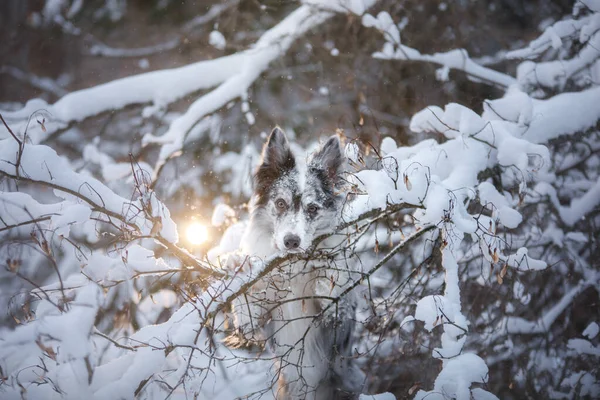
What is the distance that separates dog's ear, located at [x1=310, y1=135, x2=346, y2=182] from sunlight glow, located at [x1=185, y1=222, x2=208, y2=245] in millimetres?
1423

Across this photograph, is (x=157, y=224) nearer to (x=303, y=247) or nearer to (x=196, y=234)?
(x=303, y=247)

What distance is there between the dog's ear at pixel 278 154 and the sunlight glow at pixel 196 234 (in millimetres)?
1035

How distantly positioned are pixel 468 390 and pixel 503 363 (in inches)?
124

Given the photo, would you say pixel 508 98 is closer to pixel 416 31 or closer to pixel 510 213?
pixel 510 213

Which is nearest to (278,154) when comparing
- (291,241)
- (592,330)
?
(291,241)

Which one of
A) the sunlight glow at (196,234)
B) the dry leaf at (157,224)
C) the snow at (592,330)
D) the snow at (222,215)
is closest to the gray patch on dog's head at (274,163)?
the sunlight glow at (196,234)

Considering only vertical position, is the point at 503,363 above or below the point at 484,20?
below

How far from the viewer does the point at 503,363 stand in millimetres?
5492

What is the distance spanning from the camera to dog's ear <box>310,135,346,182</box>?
447 cm

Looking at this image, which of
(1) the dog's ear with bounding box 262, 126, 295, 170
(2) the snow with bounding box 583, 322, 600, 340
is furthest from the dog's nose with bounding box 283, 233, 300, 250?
(2) the snow with bounding box 583, 322, 600, 340

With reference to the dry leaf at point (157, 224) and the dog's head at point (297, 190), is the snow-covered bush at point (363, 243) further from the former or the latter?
the dog's head at point (297, 190)

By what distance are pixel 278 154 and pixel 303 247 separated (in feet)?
4.15

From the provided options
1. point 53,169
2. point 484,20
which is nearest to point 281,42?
point 484,20

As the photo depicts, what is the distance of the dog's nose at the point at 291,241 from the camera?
12.5 feet
